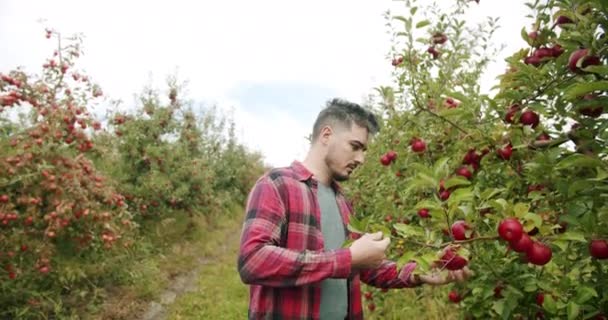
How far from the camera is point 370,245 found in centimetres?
149

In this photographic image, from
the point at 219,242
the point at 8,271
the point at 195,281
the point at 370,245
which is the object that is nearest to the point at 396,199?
the point at 370,245

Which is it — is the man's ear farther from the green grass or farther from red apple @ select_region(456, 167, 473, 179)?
the green grass

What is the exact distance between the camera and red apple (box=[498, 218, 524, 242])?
108 centimetres

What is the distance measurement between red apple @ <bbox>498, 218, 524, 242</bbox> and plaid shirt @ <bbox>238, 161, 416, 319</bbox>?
0.60m

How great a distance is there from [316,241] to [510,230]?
0.93 m

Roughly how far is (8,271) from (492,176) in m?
4.13

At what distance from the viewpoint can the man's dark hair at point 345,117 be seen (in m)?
2.08

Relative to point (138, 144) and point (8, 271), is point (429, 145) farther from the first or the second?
point (138, 144)

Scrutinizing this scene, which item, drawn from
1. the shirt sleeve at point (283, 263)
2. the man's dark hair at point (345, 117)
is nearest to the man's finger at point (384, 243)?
the shirt sleeve at point (283, 263)

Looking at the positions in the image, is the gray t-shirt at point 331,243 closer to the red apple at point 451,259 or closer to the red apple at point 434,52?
the red apple at point 451,259

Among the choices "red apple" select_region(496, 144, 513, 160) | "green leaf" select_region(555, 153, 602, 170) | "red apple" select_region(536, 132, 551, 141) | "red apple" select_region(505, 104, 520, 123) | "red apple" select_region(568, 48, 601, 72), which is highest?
"red apple" select_region(568, 48, 601, 72)

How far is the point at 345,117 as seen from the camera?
82.1 inches

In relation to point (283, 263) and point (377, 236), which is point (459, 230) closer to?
point (377, 236)

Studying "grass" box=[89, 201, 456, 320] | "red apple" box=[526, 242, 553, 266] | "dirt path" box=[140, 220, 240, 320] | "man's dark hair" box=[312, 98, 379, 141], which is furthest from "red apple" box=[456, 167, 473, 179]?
"dirt path" box=[140, 220, 240, 320]
